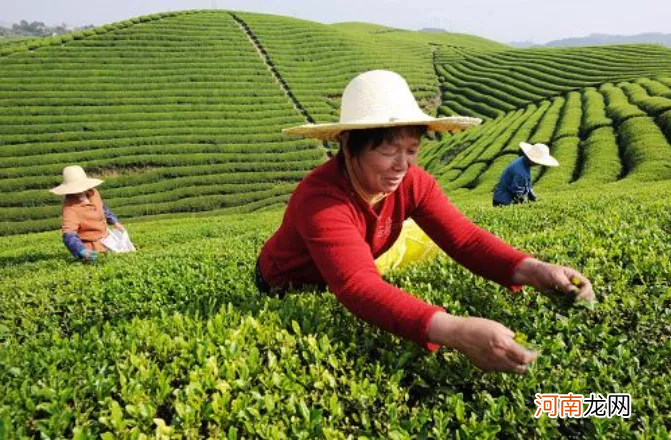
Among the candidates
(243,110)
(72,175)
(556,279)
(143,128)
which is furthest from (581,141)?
(143,128)

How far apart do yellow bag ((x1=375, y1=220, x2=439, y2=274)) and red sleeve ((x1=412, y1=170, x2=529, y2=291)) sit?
1.25 meters

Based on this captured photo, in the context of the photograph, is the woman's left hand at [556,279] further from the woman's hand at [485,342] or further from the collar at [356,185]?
the collar at [356,185]

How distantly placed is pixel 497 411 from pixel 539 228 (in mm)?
5700

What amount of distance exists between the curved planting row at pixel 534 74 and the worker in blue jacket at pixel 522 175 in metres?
39.2

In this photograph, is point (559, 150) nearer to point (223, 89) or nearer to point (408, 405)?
point (408, 405)

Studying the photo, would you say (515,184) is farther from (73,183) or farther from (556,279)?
(73,183)

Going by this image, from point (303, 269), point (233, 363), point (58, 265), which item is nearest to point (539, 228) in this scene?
point (303, 269)

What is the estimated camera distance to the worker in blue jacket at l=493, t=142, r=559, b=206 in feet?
35.3

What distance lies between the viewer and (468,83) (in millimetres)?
57938

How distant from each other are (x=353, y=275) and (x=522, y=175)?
31.3 ft

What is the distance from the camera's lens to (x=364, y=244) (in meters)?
2.72

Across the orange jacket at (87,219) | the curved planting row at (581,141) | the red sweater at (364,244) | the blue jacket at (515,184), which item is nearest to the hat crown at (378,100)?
the red sweater at (364,244)

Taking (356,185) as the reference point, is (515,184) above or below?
below

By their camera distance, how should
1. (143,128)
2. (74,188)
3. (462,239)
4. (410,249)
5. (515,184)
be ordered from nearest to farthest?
(462,239) → (410,249) → (74,188) → (515,184) → (143,128)
